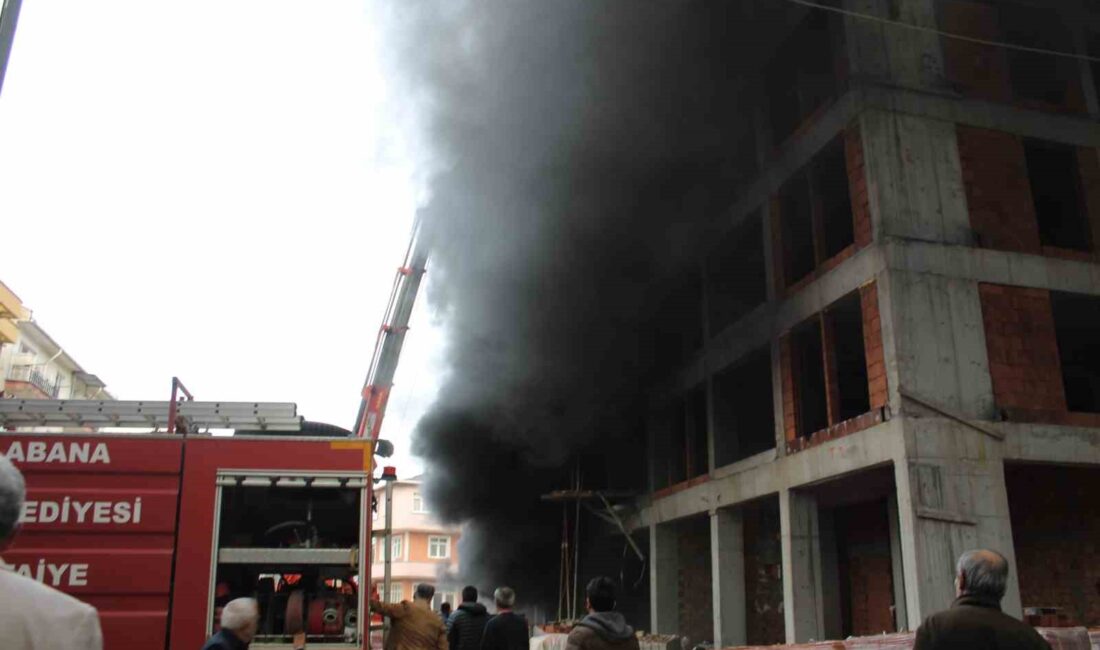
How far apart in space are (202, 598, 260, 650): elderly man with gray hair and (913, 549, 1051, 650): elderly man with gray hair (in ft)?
9.06

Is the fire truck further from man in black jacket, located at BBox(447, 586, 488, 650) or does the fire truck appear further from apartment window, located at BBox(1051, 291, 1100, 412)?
apartment window, located at BBox(1051, 291, 1100, 412)

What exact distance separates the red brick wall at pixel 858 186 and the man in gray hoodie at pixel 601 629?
9.97m

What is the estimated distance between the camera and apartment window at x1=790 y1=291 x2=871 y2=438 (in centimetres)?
1391

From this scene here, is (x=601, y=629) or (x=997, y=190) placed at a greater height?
(x=997, y=190)

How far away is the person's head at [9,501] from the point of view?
1.84 meters

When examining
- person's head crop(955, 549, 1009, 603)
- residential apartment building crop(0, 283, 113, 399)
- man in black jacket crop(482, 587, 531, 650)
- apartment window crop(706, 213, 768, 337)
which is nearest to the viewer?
person's head crop(955, 549, 1009, 603)

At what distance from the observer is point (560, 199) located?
18.0 meters

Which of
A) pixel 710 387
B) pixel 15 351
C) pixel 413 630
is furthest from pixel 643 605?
pixel 15 351

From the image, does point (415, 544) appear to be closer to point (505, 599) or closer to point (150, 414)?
point (150, 414)

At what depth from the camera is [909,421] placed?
11.8m

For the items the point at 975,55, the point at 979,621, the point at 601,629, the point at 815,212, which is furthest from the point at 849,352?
the point at 979,621

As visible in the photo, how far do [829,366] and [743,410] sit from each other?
17.9ft

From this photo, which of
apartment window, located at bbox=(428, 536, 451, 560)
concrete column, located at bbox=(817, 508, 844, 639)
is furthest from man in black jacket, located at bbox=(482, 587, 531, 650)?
apartment window, located at bbox=(428, 536, 451, 560)

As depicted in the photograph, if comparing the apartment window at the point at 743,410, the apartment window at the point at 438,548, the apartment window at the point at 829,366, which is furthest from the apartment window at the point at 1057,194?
the apartment window at the point at 438,548
